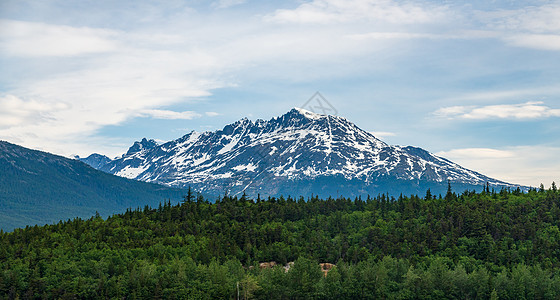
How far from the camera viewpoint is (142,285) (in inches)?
7598

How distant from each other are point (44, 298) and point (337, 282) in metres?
92.6

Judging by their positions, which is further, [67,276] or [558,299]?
[67,276]

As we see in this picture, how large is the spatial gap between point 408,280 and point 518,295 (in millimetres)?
33425

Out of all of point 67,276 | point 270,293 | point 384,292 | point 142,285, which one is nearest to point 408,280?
point 384,292

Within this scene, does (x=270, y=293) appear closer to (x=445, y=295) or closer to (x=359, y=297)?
(x=359, y=297)

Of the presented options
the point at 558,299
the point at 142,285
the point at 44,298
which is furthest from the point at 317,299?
the point at 44,298

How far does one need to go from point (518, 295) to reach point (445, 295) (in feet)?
71.7

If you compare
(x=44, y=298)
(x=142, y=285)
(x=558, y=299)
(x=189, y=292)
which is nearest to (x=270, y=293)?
(x=189, y=292)

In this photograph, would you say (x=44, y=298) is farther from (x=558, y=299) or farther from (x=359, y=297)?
(x=558, y=299)

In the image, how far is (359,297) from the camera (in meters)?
194

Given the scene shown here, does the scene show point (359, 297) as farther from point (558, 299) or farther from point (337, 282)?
point (558, 299)

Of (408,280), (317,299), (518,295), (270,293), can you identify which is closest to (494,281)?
(518,295)

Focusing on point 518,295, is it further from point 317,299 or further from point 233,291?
point 233,291

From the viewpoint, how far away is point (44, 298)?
192 m
